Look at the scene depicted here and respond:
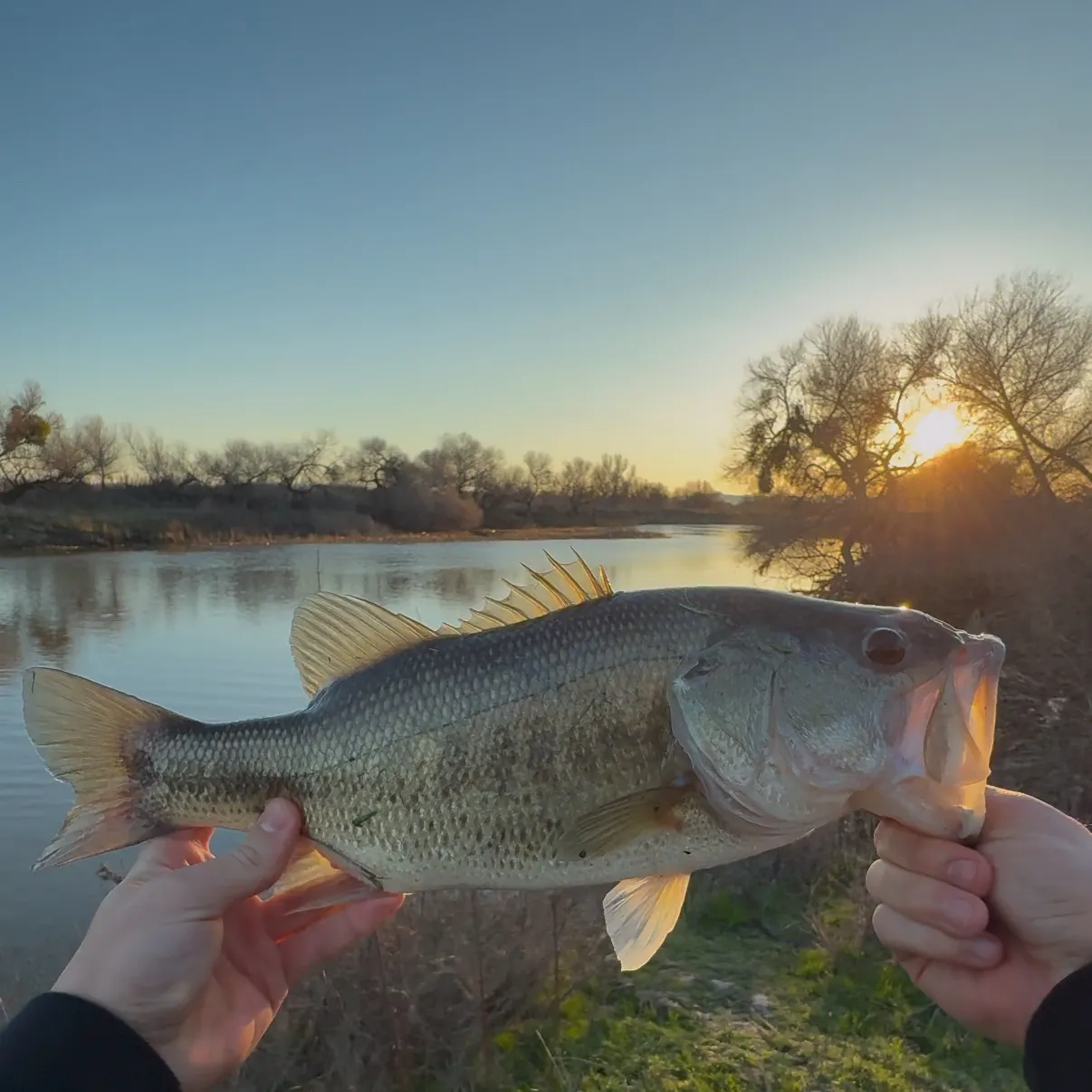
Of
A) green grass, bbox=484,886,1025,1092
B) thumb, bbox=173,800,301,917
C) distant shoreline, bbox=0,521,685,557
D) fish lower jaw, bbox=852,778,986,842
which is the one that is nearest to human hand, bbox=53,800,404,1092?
thumb, bbox=173,800,301,917

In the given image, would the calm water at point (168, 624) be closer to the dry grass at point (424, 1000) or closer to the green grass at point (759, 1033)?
the dry grass at point (424, 1000)

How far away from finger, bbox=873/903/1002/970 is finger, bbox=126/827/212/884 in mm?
1954

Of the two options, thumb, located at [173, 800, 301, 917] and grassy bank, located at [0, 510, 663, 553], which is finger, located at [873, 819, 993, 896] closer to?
thumb, located at [173, 800, 301, 917]

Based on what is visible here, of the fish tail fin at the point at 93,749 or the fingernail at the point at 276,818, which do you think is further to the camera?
the fish tail fin at the point at 93,749

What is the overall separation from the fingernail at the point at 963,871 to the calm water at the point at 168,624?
470cm

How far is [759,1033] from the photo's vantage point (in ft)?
15.6

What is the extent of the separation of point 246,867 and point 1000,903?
6.22 feet

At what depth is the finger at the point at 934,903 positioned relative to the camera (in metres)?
2.08

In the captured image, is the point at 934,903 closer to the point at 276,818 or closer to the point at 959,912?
the point at 959,912

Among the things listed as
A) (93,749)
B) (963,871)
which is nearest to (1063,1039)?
(963,871)

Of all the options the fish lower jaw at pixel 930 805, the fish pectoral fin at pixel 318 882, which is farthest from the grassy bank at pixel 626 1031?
the fish lower jaw at pixel 930 805

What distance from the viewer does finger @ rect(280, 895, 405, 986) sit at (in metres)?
2.77

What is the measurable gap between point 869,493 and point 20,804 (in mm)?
20650

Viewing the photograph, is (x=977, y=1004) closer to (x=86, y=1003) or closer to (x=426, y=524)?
(x=86, y=1003)
